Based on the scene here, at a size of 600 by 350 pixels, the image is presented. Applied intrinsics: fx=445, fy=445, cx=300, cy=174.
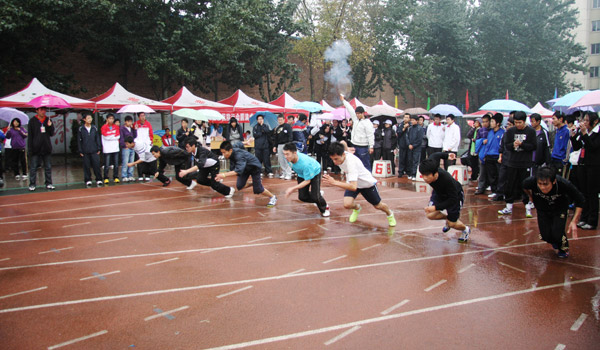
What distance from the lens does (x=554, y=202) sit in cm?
568

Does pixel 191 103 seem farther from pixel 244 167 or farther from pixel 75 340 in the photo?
pixel 75 340

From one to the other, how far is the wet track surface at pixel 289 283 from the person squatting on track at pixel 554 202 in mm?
313

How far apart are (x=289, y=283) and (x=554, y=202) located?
356 centimetres

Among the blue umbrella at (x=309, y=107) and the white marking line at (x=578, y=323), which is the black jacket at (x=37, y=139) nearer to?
the blue umbrella at (x=309, y=107)

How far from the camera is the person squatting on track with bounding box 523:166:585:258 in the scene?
550cm

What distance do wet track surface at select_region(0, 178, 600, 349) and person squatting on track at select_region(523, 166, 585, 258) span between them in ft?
1.03

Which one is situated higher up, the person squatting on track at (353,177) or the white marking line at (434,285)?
the person squatting on track at (353,177)

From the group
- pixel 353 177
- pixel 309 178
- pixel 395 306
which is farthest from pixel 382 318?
pixel 309 178

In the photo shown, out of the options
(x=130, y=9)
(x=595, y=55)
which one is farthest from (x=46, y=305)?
(x=595, y=55)

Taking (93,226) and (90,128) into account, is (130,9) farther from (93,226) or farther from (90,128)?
(93,226)

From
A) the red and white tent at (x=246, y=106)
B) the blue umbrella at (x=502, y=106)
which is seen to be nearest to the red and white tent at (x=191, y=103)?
the red and white tent at (x=246, y=106)

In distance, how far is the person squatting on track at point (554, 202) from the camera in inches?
216

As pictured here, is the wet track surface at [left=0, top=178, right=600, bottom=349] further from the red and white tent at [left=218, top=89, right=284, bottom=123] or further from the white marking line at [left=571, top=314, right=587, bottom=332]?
the red and white tent at [left=218, top=89, right=284, bottom=123]

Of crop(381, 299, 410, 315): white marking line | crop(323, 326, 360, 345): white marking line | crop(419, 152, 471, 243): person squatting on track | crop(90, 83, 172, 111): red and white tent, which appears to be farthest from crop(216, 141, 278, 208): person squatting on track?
crop(90, 83, 172, 111): red and white tent
